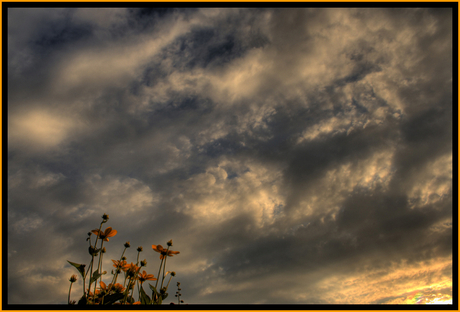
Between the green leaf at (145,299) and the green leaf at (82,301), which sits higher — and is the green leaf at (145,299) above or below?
below

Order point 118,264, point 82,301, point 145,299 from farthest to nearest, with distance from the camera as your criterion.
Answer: point 118,264 < point 145,299 < point 82,301

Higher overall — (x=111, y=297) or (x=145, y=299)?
(x=111, y=297)

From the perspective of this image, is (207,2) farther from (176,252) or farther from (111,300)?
(111,300)

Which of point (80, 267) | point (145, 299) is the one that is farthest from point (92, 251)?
point (145, 299)

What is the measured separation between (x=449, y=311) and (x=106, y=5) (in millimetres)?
8337

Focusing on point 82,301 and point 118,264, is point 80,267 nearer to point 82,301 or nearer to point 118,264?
point 82,301

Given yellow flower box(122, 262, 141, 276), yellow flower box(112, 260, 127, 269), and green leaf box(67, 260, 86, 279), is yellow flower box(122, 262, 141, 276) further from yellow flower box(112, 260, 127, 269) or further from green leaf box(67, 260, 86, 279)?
green leaf box(67, 260, 86, 279)

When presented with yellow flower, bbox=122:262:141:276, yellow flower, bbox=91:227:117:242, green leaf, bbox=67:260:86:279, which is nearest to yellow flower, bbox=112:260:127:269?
yellow flower, bbox=122:262:141:276

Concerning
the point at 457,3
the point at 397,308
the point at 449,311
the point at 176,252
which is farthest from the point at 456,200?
the point at 176,252

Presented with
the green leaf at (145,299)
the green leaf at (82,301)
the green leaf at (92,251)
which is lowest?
the green leaf at (145,299)

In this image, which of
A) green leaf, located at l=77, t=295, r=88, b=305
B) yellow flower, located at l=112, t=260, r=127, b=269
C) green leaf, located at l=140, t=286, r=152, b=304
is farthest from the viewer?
yellow flower, located at l=112, t=260, r=127, b=269

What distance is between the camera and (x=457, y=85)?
5.23 metres

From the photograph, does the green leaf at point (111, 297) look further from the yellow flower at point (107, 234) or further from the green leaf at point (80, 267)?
the yellow flower at point (107, 234)

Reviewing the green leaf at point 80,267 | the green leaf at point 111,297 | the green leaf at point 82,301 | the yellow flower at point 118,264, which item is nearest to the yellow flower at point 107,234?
the yellow flower at point 118,264
